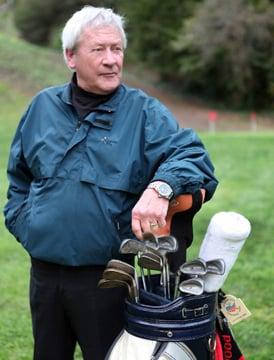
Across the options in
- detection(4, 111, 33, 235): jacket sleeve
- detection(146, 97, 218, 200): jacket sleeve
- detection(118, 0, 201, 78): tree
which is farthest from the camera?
detection(118, 0, 201, 78): tree

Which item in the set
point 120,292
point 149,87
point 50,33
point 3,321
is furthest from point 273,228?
point 50,33

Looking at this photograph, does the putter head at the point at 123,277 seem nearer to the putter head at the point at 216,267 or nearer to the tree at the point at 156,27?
the putter head at the point at 216,267

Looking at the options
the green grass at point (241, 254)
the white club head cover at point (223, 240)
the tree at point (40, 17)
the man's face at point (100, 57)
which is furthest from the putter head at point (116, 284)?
the tree at point (40, 17)

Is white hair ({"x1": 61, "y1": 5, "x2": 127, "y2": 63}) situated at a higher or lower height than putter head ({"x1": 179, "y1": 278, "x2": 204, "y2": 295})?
higher

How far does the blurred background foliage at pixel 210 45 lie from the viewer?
32.0m

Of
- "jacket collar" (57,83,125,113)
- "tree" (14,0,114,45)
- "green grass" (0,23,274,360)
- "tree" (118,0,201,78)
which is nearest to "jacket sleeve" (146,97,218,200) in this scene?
"jacket collar" (57,83,125,113)

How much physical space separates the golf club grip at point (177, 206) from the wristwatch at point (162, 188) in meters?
0.08

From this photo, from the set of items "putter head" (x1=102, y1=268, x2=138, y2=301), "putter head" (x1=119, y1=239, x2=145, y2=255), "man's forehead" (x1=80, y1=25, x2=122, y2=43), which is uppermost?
"man's forehead" (x1=80, y1=25, x2=122, y2=43)

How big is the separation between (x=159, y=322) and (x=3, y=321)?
8.82ft

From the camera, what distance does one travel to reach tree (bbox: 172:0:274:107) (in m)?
31.8

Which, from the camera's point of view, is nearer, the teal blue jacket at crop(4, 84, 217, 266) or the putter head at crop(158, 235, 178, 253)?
the putter head at crop(158, 235, 178, 253)

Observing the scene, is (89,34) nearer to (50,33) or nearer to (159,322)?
(159,322)

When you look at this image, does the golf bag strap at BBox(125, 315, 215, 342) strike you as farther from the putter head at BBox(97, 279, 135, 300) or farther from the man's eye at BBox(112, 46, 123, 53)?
the man's eye at BBox(112, 46, 123, 53)

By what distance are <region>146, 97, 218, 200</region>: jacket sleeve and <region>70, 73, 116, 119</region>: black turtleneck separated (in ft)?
0.59
